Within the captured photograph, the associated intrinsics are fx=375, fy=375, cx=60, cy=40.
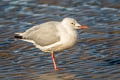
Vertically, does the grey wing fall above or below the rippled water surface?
above

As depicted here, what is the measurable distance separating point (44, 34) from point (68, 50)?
131 centimetres

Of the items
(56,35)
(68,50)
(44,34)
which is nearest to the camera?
(56,35)

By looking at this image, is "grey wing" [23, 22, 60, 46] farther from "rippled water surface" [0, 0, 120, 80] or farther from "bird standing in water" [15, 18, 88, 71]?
"rippled water surface" [0, 0, 120, 80]

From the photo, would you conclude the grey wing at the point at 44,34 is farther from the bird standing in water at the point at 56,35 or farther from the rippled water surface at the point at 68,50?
the rippled water surface at the point at 68,50

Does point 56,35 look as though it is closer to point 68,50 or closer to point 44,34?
point 44,34

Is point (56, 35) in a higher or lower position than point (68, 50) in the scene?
higher

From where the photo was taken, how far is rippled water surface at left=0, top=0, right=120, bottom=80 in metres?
9.06

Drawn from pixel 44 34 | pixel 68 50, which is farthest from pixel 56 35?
pixel 68 50

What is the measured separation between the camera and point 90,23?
1279 cm

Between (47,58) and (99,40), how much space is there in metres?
1.89

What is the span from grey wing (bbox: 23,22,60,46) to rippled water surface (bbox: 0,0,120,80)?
→ 23.3 inches

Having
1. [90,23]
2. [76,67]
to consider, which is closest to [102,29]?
[90,23]

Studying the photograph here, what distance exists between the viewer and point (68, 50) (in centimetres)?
1065

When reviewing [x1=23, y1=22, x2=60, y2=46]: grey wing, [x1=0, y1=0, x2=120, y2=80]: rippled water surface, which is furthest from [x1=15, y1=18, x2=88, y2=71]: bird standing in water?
[x1=0, y1=0, x2=120, y2=80]: rippled water surface
